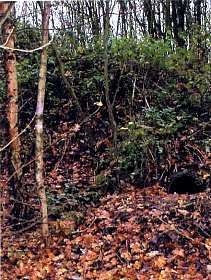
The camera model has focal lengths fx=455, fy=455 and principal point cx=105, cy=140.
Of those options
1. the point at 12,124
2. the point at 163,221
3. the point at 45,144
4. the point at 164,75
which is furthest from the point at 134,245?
the point at 164,75

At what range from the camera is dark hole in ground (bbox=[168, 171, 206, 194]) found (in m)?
7.43

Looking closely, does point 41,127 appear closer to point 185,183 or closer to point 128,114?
point 185,183

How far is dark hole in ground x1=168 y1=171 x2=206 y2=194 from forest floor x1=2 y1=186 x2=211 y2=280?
37 centimetres

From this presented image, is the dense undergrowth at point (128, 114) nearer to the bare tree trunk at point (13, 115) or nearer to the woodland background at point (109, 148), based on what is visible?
the woodland background at point (109, 148)

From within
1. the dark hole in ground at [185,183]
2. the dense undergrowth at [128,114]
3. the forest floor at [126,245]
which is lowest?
the forest floor at [126,245]

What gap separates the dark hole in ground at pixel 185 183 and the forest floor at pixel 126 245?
370 millimetres

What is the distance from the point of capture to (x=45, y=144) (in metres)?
10.1

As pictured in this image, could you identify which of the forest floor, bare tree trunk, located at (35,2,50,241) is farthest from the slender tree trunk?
the forest floor

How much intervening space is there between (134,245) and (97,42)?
22.1 ft

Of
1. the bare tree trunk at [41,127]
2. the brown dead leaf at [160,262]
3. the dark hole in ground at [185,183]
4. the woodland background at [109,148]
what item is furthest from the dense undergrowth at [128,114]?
the brown dead leaf at [160,262]

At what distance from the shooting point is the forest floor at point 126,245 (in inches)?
216

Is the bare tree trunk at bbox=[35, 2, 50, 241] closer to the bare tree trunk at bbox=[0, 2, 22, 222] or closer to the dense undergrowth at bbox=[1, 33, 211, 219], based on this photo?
the bare tree trunk at bbox=[0, 2, 22, 222]

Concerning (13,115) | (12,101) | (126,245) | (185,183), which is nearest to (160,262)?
(126,245)

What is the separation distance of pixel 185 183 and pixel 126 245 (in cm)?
202
